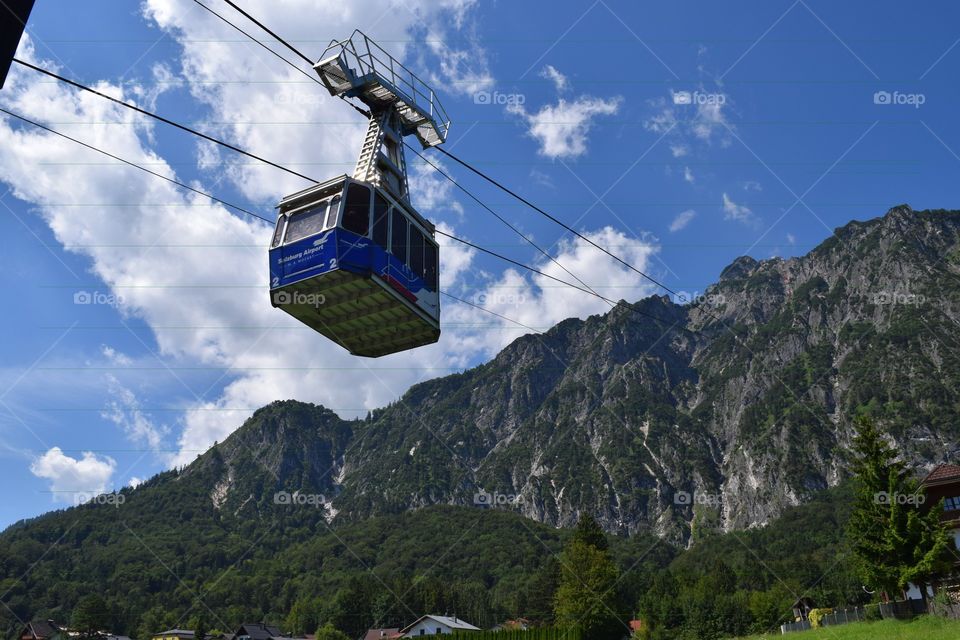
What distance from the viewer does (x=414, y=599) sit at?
164000mm

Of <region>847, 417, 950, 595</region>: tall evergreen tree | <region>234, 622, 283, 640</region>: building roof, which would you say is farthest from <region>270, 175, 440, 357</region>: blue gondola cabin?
<region>234, 622, 283, 640</region>: building roof

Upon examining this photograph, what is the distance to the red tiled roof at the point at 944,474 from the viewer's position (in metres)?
48.2

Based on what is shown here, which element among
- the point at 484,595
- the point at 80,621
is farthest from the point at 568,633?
the point at 484,595

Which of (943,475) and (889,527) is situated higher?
(943,475)

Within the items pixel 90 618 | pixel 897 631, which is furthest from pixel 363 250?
pixel 90 618

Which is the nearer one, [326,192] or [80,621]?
[326,192]

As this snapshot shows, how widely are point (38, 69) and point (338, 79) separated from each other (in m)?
12.5

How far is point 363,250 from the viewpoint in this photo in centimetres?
2025

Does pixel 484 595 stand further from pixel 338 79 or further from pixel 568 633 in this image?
pixel 338 79
